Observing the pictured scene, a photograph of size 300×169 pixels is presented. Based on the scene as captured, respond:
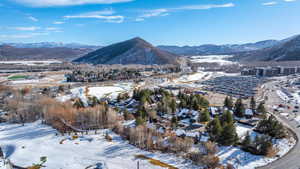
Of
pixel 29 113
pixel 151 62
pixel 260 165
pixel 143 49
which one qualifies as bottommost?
pixel 260 165

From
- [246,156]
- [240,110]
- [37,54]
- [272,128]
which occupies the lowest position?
[246,156]

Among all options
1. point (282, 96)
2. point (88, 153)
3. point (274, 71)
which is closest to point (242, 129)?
point (88, 153)

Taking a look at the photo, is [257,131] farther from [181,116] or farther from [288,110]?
[288,110]

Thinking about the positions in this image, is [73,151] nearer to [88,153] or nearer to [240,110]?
[88,153]

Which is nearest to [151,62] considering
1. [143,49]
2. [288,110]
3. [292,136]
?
[143,49]

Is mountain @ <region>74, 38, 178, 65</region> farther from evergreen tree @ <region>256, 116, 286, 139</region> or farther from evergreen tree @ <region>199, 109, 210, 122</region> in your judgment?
evergreen tree @ <region>256, 116, 286, 139</region>

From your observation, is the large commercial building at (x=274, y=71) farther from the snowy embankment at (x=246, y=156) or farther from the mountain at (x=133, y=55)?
the snowy embankment at (x=246, y=156)

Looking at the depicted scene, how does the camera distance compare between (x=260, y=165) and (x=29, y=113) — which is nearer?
(x=260, y=165)
